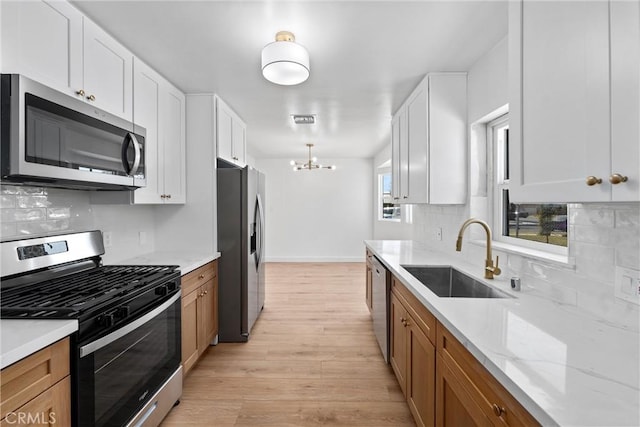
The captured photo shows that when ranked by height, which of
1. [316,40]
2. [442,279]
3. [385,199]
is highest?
[316,40]

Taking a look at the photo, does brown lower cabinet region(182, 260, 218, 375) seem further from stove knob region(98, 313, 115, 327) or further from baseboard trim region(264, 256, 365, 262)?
baseboard trim region(264, 256, 365, 262)

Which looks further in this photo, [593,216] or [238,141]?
[238,141]

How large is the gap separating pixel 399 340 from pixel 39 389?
1.87 m

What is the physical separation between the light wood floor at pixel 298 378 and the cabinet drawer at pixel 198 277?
0.69 m

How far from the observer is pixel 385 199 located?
22.4 ft

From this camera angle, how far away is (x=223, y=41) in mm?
2107

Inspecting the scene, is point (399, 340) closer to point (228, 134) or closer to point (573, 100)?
point (573, 100)

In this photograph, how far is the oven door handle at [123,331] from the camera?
4.22 feet

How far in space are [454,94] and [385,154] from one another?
12.1 ft

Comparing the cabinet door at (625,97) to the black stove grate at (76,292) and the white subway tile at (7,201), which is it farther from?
the white subway tile at (7,201)

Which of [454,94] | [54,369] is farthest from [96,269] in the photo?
[454,94]

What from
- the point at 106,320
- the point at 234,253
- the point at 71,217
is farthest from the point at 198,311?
the point at 106,320

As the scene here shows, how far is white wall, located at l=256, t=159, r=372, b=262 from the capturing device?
7.41 meters

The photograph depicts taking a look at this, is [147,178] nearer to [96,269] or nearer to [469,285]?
[96,269]
